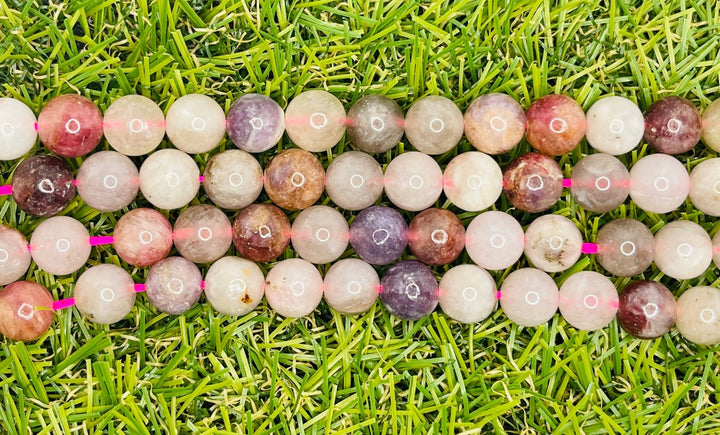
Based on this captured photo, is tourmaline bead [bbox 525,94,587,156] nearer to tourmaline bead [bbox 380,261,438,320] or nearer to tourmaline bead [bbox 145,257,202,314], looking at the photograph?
tourmaline bead [bbox 380,261,438,320]

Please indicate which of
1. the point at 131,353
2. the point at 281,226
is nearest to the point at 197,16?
the point at 281,226

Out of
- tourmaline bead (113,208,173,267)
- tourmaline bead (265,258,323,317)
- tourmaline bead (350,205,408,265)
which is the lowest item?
tourmaline bead (265,258,323,317)

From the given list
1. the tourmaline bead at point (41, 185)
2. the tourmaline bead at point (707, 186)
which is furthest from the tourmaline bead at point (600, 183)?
the tourmaline bead at point (41, 185)

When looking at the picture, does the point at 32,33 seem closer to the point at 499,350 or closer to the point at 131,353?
the point at 131,353

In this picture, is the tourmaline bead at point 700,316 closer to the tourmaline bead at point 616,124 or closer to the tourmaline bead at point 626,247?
the tourmaline bead at point 626,247

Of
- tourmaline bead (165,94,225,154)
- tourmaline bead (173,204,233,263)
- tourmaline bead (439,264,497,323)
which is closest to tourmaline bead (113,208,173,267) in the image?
tourmaline bead (173,204,233,263)

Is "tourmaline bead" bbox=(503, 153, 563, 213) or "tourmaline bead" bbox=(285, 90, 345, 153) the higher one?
"tourmaline bead" bbox=(285, 90, 345, 153)

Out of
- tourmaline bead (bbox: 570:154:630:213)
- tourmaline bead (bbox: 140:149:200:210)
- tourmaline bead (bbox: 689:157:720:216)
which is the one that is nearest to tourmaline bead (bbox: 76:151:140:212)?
tourmaline bead (bbox: 140:149:200:210)
